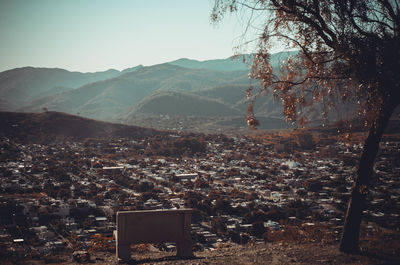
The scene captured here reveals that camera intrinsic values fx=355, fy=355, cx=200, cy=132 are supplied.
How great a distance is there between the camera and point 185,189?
1123 inches

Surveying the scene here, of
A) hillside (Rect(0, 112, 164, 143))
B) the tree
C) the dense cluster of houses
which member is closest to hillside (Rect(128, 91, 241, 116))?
hillside (Rect(0, 112, 164, 143))

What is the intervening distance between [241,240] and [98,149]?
4032cm

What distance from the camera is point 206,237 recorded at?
15391mm

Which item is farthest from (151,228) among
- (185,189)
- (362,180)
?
(185,189)

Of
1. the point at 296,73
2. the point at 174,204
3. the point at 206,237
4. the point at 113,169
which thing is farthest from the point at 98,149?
the point at 296,73

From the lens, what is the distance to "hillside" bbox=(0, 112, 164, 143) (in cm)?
5525

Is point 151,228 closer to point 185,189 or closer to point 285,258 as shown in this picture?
point 285,258

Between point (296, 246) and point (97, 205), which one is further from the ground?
point (296, 246)

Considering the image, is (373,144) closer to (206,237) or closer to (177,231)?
(177,231)

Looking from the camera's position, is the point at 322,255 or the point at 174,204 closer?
the point at 322,255

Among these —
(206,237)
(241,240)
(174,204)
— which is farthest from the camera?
(174,204)

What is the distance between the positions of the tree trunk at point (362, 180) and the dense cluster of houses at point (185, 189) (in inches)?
279

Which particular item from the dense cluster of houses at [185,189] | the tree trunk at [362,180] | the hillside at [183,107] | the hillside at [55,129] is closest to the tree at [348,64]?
the tree trunk at [362,180]

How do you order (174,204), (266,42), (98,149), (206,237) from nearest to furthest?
(266,42), (206,237), (174,204), (98,149)
